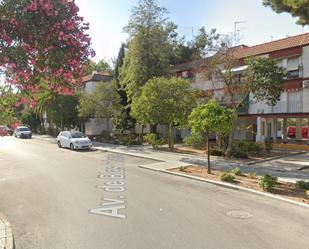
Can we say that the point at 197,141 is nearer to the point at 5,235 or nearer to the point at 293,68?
the point at 293,68

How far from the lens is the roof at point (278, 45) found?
29266 millimetres

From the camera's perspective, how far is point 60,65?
276 inches

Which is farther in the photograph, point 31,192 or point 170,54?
point 170,54

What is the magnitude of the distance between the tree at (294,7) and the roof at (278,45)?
16.2 meters

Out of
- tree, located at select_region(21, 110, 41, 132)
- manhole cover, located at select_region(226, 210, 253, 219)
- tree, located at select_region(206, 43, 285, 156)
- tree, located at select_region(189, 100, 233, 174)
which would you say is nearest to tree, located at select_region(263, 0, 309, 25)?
tree, located at select_region(189, 100, 233, 174)

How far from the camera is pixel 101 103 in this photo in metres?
39.3

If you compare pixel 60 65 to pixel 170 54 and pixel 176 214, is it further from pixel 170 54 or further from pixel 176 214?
pixel 170 54

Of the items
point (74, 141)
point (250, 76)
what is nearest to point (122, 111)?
point (74, 141)

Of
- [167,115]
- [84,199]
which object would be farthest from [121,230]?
[167,115]

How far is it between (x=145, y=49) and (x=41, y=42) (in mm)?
30436

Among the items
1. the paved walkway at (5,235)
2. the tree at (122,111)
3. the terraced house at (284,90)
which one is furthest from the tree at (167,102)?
the paved walkway at (5,235)

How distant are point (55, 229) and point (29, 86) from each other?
149 inches

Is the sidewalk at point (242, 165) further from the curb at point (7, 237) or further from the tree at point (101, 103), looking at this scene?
the tree at point (101, 103)

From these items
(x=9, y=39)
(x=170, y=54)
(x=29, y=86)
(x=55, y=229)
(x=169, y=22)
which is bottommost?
(x=55, y=229)
